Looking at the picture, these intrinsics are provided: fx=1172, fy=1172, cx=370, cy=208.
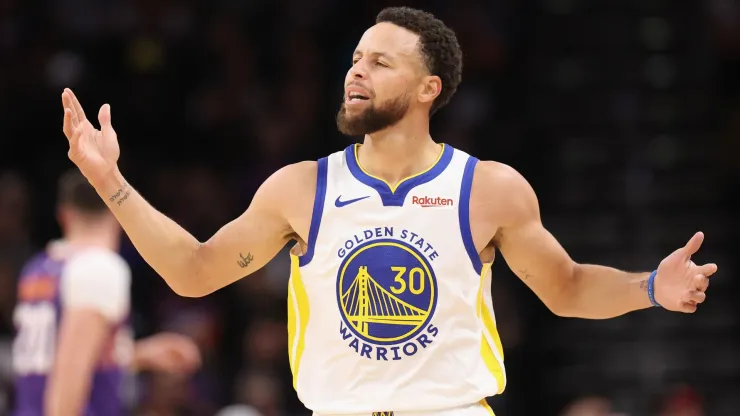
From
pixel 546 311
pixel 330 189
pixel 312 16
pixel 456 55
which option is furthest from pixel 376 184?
pixel 312 16

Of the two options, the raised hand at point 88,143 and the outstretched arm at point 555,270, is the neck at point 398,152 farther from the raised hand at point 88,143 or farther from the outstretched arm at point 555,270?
the raised hand at point 88,143

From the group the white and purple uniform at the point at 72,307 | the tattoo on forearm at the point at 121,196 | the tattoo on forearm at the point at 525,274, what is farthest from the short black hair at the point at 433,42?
the white and purple uniform at the point at 72,307

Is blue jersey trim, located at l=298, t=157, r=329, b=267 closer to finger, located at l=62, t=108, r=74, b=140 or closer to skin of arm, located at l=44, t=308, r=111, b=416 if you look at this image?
finger, located at l=62, t=108, r=74, b=140

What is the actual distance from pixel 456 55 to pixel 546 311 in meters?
6.91

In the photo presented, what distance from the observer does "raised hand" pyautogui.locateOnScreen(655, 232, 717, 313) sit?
438cm

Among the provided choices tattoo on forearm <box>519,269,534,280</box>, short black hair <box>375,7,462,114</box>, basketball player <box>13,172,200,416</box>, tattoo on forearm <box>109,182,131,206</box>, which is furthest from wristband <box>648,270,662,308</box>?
basketball player <box>13,172,200,416</box>

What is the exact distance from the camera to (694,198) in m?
12.4

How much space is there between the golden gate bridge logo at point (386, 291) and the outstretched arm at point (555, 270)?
1.41ft

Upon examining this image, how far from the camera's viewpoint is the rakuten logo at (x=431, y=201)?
4523mm

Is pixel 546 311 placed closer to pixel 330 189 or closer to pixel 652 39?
pixel 652 39

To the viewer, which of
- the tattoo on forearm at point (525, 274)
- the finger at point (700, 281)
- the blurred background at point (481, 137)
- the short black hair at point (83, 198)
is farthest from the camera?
the blurred background at point (481, 137)

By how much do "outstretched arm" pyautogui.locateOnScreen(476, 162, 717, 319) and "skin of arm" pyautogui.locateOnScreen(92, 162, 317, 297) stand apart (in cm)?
74

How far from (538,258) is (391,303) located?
67 centimetres

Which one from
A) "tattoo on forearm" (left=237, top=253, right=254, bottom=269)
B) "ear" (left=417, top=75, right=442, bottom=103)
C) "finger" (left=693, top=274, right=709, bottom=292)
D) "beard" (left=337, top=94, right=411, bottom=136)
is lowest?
"tattoo on forearm" (left=237, top=253, right=254, bottom=269)
